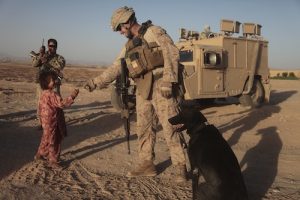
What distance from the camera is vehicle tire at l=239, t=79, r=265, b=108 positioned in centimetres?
1166

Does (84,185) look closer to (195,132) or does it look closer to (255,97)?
(195,132)

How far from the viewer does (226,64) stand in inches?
423

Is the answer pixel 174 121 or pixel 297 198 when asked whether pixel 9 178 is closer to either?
pixel 174 121

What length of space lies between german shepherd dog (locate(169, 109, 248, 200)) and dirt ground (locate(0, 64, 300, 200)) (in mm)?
581

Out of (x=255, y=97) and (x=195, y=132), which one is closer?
(x=195, y=132)

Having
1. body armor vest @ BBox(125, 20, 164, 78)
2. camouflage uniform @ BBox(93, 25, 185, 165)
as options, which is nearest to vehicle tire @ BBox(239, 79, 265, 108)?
camouflage uniform @ BBox(93, 25, 185, 165)

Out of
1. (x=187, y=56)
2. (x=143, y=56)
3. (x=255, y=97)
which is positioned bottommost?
(x=255, y=97)

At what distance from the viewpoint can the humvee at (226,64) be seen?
9.98 metres

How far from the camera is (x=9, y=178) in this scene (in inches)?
174

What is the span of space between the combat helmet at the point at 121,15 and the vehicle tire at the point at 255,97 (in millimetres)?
8047

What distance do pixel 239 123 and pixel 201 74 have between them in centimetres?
187

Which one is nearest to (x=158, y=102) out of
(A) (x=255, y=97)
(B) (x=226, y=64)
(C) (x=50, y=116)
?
(C) (x=50, y=116)

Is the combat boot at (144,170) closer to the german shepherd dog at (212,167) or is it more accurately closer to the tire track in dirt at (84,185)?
the tire track in dirt at (84,185)

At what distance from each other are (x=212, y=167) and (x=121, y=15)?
1.90 meters
